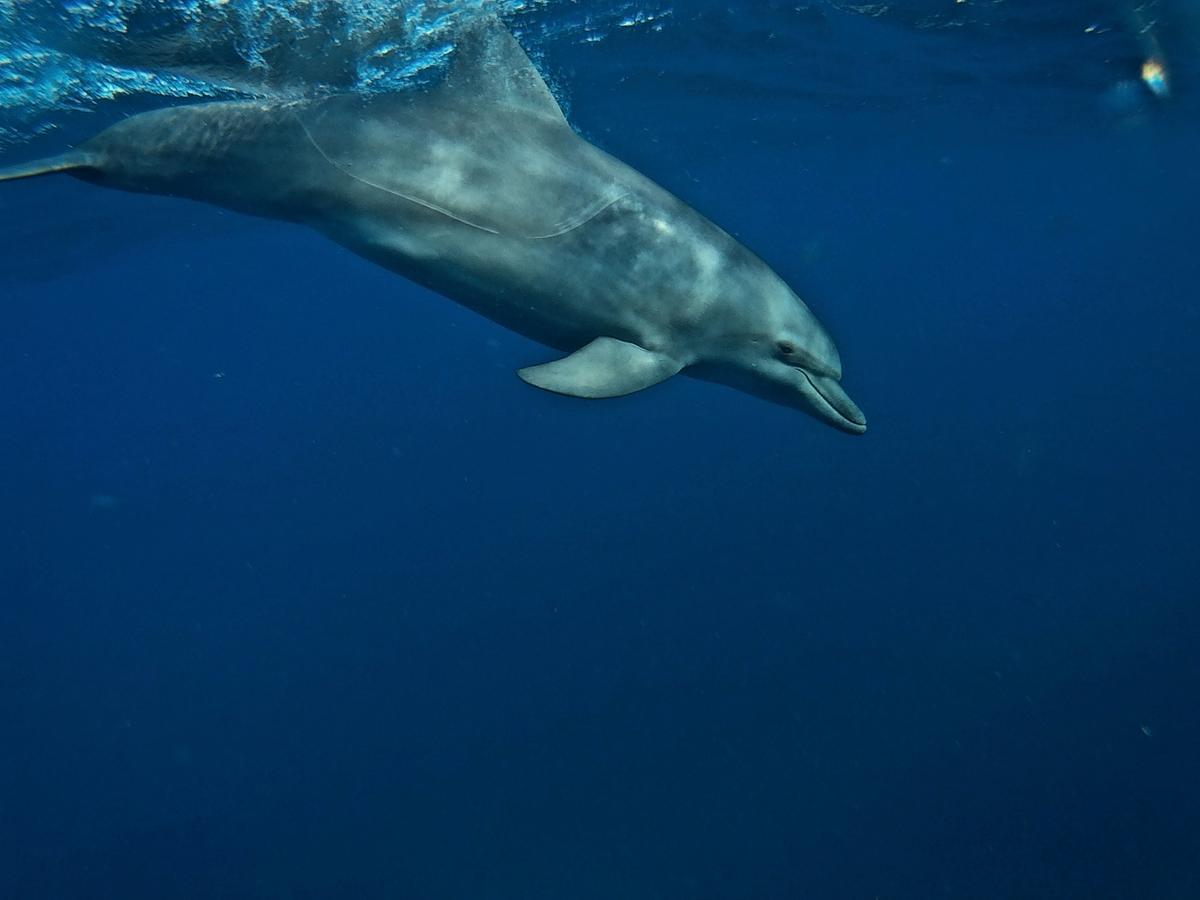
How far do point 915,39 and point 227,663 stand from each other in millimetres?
23094

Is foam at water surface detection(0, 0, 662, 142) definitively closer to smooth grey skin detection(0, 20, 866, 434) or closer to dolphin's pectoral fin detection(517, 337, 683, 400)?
smooth grey skin detection(0, 20, 866, 434)

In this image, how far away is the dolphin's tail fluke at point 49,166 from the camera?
6508 mm

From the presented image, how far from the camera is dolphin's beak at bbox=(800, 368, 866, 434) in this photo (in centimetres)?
689

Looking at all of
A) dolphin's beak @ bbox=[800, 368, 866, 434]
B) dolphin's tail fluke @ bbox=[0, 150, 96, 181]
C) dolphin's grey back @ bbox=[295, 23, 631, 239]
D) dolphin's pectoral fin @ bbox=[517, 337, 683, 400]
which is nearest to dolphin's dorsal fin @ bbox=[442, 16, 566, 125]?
dolphin's grey back @ bbox=[295, 23, 631, 239]

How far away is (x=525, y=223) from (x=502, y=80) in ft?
5.20

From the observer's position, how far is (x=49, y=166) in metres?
6.87

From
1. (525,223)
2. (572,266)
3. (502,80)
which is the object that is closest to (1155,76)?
(502,80)

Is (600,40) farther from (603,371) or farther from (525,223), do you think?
(603,371)

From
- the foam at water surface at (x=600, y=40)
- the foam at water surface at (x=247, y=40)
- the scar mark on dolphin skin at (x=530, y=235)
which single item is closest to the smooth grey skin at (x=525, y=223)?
the scar mark on dolphin skin at (x=530, y=235)

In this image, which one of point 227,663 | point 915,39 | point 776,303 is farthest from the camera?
point 227,663

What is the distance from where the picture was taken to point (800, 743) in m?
18.1

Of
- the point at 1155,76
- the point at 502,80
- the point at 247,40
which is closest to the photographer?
the point at 502,80

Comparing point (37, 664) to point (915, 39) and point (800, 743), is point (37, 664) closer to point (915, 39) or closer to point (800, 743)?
point (800, 743)

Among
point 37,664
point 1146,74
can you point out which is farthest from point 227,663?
point 1146,74
